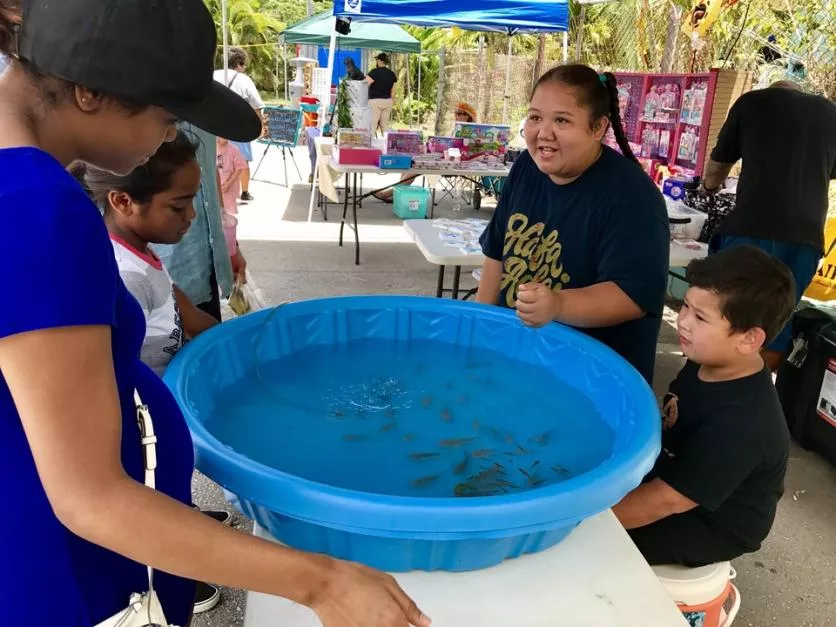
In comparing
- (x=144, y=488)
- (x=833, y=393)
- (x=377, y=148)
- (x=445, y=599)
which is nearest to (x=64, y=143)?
(x=144, y=488)

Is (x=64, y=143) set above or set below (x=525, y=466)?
above

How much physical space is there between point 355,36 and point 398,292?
8.45 metres

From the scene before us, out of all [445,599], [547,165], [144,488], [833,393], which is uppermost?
[547,165]

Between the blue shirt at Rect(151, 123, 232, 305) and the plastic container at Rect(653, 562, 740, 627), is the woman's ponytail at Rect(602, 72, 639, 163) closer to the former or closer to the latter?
the plastic container at Rect(653, 562, 740, 627)

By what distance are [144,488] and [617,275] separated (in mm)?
1324

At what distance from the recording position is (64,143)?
70 cm

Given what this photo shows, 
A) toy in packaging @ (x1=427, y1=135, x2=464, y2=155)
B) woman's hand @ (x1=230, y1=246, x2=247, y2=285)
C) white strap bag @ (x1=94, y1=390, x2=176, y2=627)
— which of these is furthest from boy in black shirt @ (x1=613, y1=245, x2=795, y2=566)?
toy in packaging @ (x1=427, y1=135, x2=464, y2=155)

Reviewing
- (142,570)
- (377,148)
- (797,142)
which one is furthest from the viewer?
(377,148)

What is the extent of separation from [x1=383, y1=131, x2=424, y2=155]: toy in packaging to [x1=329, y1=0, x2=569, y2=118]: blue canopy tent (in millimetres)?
975

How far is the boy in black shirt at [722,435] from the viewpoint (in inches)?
54.2

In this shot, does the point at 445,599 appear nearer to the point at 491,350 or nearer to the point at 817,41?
the point at 491,350

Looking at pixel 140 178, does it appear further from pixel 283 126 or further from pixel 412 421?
pixel 283 126

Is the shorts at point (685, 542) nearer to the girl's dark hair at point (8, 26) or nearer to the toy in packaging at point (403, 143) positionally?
the girl's dark hair at point (8, 26)

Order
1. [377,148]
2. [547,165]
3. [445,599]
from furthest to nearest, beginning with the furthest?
1. [377,148]
2. [547,165]
3. [445,599]
